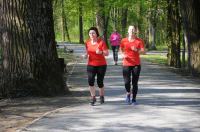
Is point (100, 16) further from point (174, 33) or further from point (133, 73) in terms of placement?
point (133, 73)

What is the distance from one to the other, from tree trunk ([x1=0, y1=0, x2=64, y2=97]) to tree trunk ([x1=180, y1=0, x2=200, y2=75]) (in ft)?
29.3

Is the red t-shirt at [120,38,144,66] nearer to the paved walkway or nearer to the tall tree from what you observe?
→ the paved walkway

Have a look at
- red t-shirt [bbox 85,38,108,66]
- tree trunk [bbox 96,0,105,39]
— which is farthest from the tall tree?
tree trunk [bbox 96,0,105,39]

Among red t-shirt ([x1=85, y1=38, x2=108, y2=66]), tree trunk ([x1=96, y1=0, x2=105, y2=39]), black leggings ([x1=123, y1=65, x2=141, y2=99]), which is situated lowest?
black leggings ([x1=123, y1=65, x2=141, y2=99])

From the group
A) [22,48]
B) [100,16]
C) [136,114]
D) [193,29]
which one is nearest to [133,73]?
[136,114]

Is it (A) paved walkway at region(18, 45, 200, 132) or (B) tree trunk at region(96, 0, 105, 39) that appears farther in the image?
(B) tree trunk at region(96, 0, 105, 39)

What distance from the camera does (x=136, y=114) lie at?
10820 millimetres

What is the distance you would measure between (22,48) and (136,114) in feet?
13.6

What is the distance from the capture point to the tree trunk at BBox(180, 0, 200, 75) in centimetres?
2106

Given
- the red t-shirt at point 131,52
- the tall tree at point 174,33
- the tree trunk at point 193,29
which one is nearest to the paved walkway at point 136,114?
the red t-shirt at point 131,52

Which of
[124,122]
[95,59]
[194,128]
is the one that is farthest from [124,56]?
[194,128]

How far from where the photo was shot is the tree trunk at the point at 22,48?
13.5m

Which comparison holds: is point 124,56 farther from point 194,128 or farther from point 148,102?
point 194,128

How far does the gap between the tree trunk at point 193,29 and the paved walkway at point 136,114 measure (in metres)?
5.26
